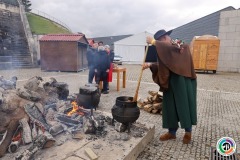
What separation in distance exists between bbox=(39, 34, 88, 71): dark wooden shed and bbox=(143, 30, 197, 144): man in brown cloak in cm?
1140

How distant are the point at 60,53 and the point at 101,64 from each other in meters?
7.75

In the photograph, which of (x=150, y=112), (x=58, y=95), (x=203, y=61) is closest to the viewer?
(x=58, y=95)

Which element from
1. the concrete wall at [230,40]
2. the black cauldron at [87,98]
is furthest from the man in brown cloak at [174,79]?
the concrete wall at [230,40]

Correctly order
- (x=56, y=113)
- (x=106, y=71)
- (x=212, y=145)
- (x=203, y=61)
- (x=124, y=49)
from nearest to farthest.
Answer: (x=212, y=145)
(x=56, y=113)
(x=106, y=71)
(x=203, y=61)
(x=124, y=49)

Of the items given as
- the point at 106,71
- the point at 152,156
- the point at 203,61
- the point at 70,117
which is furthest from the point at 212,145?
the point at 203,61

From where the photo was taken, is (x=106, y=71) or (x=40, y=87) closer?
(x=40, y=87)

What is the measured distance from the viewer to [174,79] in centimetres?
334

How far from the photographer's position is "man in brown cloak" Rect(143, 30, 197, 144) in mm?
3221

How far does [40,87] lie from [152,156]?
9.50ft

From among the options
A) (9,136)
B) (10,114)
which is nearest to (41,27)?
(10,114)

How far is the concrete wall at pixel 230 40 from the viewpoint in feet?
52.1

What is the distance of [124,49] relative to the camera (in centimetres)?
2786

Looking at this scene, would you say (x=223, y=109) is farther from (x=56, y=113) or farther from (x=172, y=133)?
(x=56, y=113)
